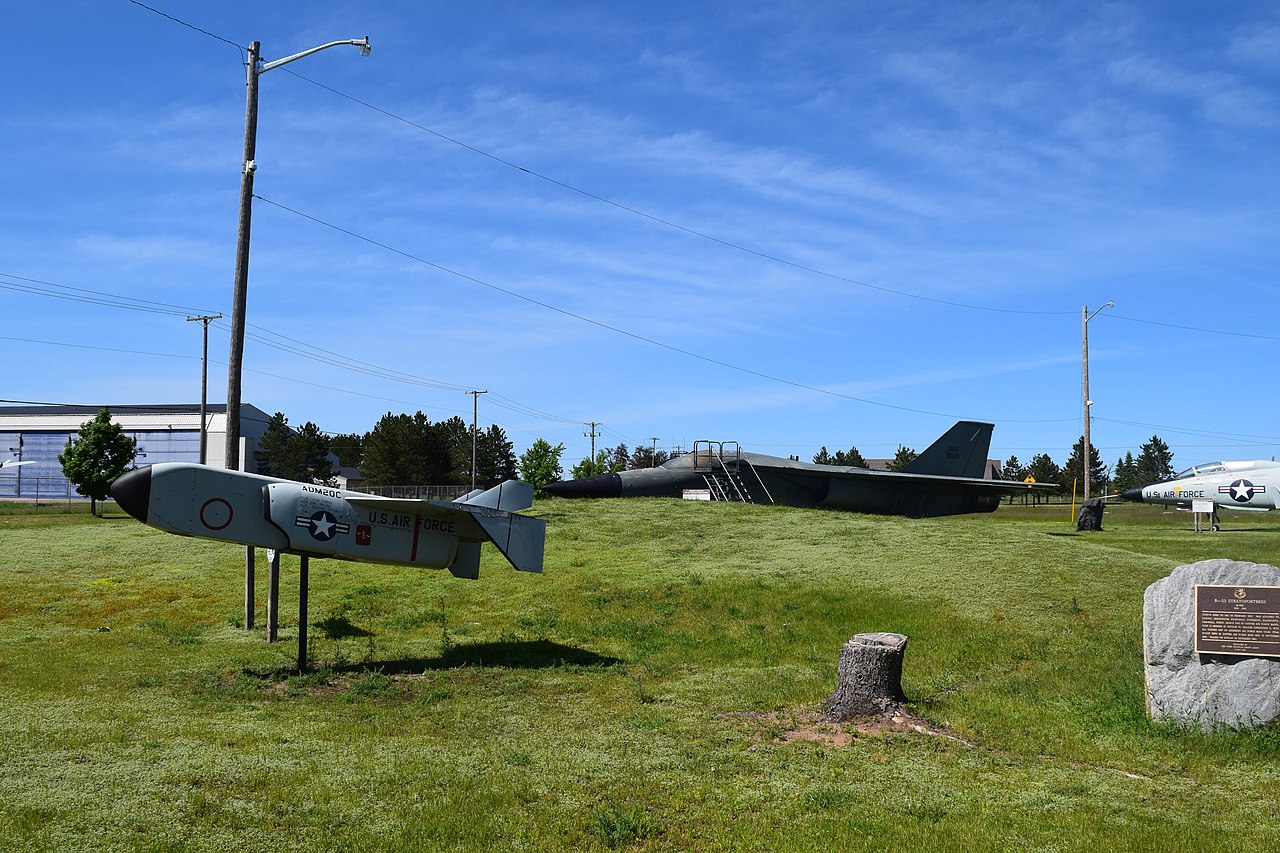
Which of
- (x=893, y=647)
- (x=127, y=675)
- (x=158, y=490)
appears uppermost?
(x=158, y=490)

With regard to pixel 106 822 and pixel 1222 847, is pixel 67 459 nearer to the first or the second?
pixel 106 822

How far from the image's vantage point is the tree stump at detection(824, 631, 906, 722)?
11.7m

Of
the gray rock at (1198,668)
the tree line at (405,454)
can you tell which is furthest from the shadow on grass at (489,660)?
the tree line at (405,454)

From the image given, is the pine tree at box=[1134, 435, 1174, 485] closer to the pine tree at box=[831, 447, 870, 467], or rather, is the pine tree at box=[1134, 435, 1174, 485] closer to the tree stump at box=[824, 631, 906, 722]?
the pine tree at box=[831, 447, 870, 467]

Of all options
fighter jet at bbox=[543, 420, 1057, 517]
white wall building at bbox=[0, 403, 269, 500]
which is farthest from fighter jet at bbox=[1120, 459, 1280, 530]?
white wall building at bbox=[0, 403, 269, 500]

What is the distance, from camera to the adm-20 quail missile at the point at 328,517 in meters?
14.5

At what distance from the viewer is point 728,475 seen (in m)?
37.0

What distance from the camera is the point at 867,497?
38.8m

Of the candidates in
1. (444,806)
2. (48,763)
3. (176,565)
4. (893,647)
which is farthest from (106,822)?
(176,565)

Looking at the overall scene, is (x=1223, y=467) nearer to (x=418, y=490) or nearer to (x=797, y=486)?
(x=797, y=486)

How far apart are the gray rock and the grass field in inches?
14.7

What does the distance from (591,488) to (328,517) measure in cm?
2023

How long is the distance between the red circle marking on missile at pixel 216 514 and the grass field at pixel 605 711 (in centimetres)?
235

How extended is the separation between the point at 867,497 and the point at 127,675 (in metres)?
30.2
